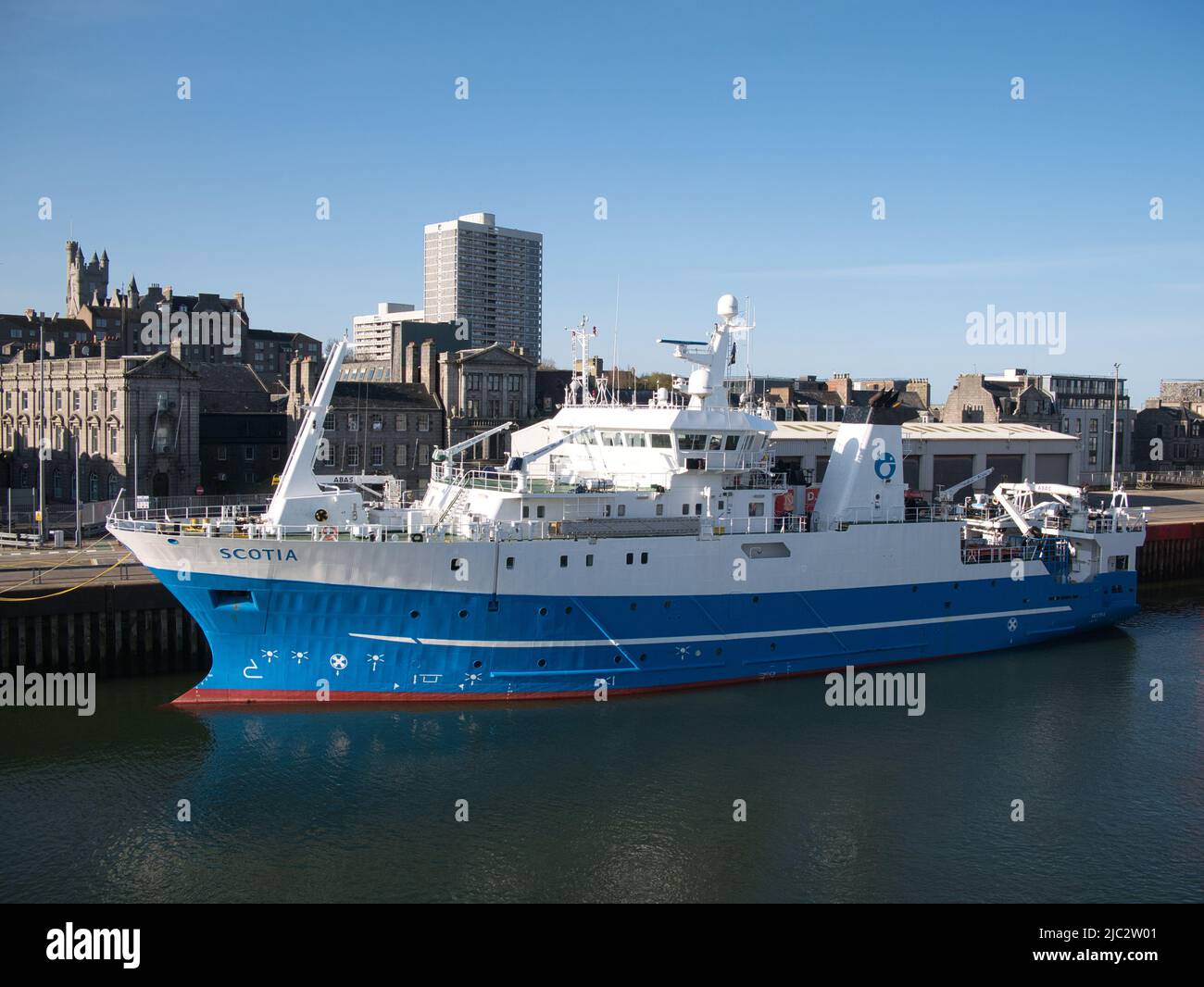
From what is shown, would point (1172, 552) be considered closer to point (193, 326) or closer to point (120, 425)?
point (120, 425)

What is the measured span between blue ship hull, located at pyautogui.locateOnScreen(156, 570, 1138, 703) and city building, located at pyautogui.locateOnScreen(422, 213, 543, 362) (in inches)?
4887

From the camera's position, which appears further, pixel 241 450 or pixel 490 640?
pixel 241 450

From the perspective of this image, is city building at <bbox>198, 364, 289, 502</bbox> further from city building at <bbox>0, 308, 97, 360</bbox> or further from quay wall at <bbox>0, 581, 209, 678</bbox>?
city building at <bbox>0, 308, 97, 360</bbox>

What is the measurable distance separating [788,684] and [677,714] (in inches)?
164

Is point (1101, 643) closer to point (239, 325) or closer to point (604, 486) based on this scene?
point (604, 486)

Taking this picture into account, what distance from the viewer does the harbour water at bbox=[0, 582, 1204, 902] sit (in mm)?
17984

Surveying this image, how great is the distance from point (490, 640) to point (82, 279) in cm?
9824

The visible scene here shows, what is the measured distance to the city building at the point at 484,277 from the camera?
153 m

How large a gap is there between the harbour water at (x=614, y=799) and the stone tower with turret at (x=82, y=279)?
91.1m

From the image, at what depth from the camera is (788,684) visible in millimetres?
28297

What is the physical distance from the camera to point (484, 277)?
513 ft

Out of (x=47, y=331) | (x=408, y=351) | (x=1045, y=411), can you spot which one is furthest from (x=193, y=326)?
(x=1045, y=411)
